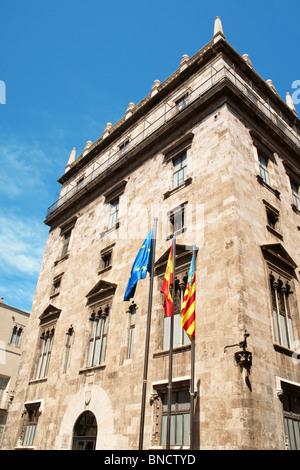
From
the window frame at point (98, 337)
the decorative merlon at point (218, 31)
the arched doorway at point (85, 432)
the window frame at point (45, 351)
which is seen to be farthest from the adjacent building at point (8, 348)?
the decorative merlon at point (218, 31)

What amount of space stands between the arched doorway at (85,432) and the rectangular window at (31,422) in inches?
153

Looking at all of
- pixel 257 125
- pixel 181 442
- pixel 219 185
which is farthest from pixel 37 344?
pixel 257 125

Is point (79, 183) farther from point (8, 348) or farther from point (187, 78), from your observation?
point (8, 348)

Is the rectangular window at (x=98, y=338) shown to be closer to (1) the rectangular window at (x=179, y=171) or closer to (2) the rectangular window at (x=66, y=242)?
(1) the rectangular window at (x=179, y=171)

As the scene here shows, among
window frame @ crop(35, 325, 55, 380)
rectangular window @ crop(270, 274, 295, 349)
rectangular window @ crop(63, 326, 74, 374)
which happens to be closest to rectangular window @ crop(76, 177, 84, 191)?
window frame @ crop(35, 325, 55, 380)

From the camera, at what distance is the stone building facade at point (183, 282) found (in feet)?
40.6

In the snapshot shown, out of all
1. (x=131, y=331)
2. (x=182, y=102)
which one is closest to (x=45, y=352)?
(x=131, y=331)

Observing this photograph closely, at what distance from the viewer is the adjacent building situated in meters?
37.3

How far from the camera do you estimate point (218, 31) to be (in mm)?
21094

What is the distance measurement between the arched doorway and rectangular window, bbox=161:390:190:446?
4.22 metres

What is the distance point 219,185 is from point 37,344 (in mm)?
14855

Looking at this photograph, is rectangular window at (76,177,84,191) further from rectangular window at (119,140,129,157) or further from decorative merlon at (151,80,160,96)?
decorative merlon at (151,80,160,96)

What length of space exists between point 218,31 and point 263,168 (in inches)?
336

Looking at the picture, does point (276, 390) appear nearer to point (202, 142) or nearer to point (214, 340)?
point (214, 340)
